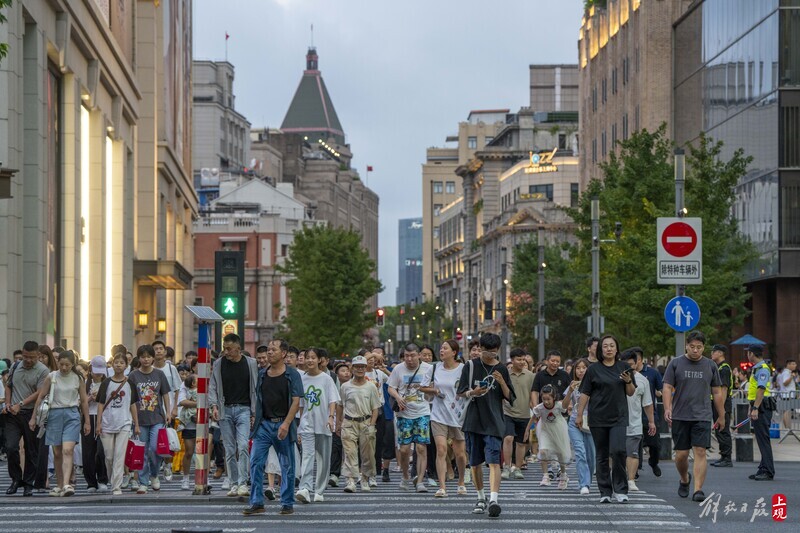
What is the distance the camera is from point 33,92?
1353 inches

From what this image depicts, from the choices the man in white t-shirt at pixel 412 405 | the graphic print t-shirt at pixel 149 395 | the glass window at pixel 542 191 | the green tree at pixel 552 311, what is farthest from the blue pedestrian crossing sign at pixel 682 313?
the glass window at pixel 542 191

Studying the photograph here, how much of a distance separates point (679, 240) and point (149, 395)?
9.67 meters

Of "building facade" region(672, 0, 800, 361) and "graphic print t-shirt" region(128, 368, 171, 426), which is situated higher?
"building facade" region(672, 0, 800, 361)

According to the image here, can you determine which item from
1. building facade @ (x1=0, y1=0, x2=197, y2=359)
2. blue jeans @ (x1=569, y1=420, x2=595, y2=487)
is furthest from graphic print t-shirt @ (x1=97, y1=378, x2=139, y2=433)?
building facade @ (x1=0, y1=0, x2=197, y2=359)

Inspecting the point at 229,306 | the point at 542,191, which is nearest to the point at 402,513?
the point at 229,306

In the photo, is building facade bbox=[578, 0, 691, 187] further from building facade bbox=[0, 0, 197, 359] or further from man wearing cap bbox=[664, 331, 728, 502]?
man wearing cap bbox=[664, 331, 728, 502]

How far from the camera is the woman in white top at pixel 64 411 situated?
19.6m

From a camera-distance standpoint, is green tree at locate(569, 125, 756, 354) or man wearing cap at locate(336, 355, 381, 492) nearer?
man wearing cap at locate(336, 355, 381, 492)

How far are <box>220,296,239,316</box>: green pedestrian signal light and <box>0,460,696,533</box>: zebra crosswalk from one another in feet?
29.7

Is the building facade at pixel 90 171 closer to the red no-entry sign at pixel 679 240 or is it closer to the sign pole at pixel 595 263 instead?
the red no-entry sign at pixel 679 240

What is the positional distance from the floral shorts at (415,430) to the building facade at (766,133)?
38.9m

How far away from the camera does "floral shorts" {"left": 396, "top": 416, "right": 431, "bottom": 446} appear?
2016 centimetres

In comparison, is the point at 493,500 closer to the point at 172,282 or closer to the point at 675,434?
the point at 675,434

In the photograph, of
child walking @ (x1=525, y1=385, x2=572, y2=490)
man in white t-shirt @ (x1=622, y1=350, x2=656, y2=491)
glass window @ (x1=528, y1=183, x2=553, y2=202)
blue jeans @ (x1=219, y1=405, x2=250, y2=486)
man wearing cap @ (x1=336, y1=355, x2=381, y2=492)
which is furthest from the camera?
glass window @ (x1=528, y1=183, x2=553, y2=202)
